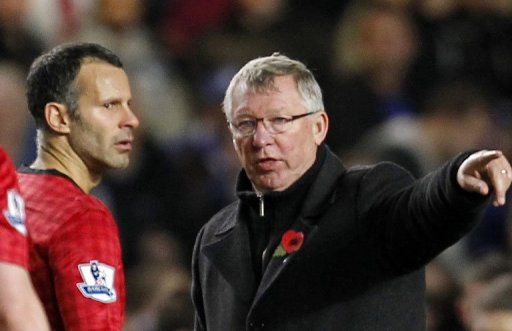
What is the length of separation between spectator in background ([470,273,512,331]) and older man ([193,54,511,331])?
22.9 inches

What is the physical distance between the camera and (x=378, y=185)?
12.6 ft

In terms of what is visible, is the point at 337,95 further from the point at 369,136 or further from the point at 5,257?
the point at 5,257

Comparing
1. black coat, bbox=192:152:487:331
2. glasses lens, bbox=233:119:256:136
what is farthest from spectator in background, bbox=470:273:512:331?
glasses lens, bbox=233:119:256:136

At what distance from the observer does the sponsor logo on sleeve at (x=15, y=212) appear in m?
3.31

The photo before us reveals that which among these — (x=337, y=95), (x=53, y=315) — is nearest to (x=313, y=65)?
(x=337, y=95)

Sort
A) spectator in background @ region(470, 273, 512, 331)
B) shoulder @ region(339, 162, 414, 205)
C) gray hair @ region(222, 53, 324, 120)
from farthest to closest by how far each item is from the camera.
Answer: spectator in background @ region(470, 273, 512, 331)
gray hair @ region(222, 53, 324, 120)
shoulder @ region(339, 162, 414, 205)

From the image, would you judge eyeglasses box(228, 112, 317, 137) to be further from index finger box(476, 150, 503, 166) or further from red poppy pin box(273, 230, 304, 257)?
index finger box(476, 150, 503, 166)

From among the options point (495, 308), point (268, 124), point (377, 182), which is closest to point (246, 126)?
point (268, 124)

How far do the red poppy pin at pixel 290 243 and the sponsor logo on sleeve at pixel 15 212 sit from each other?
0.85 m

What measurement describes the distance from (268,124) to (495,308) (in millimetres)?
1070

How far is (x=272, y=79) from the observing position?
4020 mm

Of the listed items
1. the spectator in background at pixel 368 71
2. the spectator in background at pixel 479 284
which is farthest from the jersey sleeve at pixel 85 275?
the spectator in background at pixel 368 71

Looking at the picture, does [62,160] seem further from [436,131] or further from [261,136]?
[436,131]

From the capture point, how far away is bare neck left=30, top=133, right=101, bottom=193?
12.8 feet
